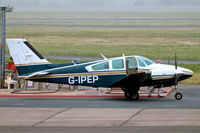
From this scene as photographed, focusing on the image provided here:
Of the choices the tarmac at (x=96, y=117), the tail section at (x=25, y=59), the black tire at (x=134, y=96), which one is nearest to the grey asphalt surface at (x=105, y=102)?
the black tire at (x=134, y=96)

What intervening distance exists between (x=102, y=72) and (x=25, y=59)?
149 inches

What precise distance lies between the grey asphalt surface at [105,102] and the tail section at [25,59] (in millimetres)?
1419

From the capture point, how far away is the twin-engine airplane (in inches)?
934

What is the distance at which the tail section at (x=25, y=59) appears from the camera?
952 inches

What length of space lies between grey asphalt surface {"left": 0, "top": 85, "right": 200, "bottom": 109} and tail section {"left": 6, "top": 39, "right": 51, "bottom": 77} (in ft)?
4.65

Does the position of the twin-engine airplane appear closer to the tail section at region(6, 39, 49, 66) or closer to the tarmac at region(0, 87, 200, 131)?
the tail section at region(6, 39, 49, 66)

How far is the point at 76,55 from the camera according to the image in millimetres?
49938

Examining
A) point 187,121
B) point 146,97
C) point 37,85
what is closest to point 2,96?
point 37,85

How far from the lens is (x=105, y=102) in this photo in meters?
23.3

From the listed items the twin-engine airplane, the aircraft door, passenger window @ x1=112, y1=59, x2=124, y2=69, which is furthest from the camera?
passenger window @ x1=112, y1=59, x2=124, y2=69
